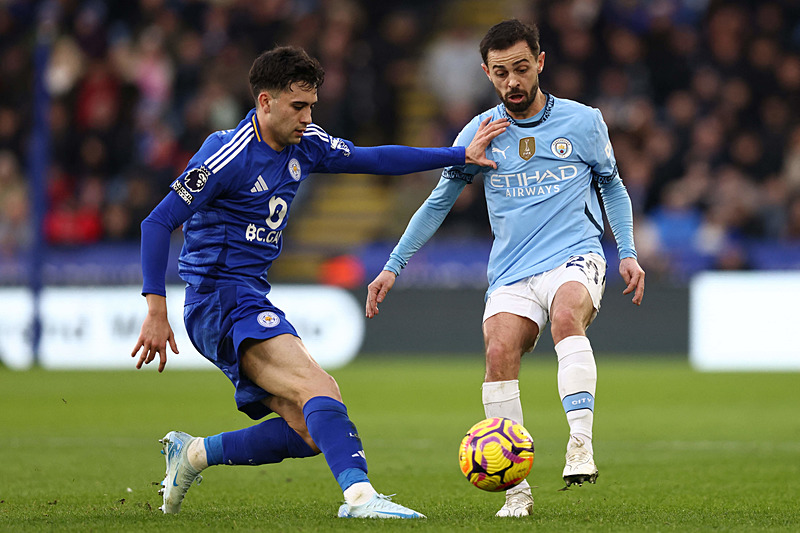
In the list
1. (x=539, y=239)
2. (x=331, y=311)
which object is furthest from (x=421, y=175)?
(x=539, y=239)

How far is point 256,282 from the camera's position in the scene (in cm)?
538

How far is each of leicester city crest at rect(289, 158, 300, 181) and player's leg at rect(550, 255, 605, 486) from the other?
125cm

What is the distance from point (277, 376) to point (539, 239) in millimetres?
1385

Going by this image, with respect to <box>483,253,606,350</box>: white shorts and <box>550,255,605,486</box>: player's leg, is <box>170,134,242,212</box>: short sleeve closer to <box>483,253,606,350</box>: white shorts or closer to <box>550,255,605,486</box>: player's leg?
<box>483,253,606,350</box>: white shorts

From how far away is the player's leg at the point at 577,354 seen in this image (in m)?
4.96

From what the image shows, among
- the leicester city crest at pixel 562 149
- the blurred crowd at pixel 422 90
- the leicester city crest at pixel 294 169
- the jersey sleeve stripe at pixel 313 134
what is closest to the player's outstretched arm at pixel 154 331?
the leicester city crest at pixel 294 169

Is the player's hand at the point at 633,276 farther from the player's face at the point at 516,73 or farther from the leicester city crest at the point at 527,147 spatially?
the player's face at the point at 516,73

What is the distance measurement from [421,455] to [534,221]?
2.89 meters

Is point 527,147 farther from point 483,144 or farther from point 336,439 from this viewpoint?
point 336,439

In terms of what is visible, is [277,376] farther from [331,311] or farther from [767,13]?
[767,13]

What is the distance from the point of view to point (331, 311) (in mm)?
14977

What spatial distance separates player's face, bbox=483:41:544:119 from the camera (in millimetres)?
5547

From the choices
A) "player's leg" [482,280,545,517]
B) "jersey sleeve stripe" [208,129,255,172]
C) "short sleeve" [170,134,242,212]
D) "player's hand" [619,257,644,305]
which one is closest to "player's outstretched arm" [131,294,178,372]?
"short sleeve" [170,134,242,212]

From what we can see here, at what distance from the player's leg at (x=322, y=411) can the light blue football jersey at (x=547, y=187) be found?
1.06 m
